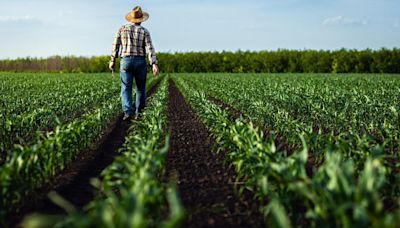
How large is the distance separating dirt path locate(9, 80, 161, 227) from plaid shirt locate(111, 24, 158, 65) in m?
2.21

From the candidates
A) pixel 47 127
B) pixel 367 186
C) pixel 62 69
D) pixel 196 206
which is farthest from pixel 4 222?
pixel 62 69

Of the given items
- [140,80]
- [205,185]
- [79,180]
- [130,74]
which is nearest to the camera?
[205,185]

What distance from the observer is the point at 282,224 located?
2475mm

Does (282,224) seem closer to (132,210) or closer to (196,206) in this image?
(132,210)

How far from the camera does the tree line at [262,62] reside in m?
58.2

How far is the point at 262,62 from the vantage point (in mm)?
62312

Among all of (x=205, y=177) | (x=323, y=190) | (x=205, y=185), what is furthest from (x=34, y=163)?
(x=323, y=190)

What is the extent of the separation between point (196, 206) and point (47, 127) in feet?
17.5

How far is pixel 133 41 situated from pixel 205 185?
5.42 m

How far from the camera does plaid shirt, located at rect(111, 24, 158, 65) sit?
1019 centimetres

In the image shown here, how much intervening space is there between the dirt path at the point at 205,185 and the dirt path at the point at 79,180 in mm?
901

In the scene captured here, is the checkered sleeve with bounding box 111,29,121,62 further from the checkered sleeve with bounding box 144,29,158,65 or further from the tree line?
the tree line

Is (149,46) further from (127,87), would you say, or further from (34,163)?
(34,163)

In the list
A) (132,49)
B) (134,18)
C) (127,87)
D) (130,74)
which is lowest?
(127,87)
